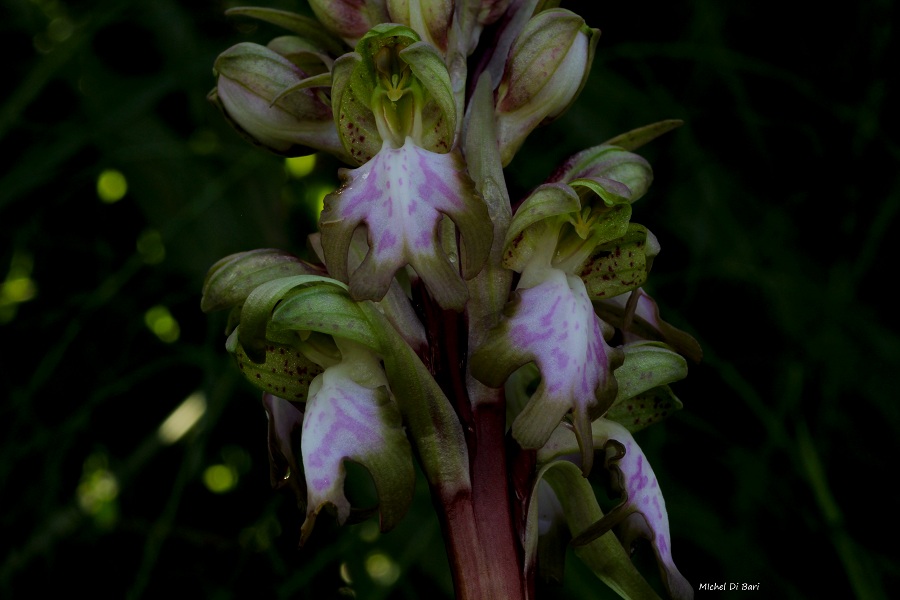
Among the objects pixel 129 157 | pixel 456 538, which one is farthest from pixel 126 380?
pixel 456 538

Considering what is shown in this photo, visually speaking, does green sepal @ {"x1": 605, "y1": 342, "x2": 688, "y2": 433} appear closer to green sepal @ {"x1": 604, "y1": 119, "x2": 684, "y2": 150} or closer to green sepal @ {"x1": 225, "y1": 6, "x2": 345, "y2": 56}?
green sepal @ {"x1": 604, "y1": 119, "x2": 684, "y2": 150}

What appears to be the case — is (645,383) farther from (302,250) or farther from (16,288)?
(16,288)

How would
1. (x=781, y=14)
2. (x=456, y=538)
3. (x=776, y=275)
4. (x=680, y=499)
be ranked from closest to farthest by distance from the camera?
(x=456, y=538) → (x=680, y=499) → (x=776, y=275) → (x=781, y=14)

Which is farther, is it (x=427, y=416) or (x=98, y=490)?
(x=98, y=490)

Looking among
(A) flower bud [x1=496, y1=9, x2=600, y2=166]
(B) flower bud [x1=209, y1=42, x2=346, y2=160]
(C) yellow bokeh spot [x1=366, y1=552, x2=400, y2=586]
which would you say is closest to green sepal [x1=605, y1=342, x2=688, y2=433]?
(A) flower bud [x1=496, y1=9, x2=600, y2=166]

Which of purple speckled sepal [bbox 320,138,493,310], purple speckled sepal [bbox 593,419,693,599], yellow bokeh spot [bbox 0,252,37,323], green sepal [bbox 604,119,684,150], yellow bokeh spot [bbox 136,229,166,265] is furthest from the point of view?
yellow bokeh spot [bbox 0,252,37,323]

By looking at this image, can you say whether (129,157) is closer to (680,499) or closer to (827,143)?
(680,499)

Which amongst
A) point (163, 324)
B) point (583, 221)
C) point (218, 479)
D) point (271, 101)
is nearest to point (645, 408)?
point (583, 221)
